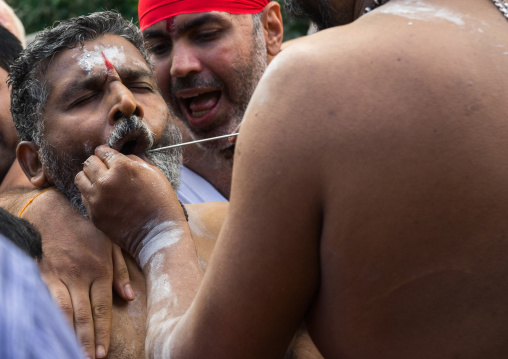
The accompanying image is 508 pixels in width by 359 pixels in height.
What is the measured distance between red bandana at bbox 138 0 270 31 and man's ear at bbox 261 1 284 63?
0.18 m

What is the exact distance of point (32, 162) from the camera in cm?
276

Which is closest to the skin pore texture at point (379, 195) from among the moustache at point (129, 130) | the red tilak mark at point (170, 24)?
the moustache at point (129, 130)

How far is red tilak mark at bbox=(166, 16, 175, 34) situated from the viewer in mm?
3426

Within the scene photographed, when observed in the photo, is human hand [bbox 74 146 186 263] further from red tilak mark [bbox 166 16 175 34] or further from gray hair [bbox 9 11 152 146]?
red tilak mark [bbox 166 16 175 34]

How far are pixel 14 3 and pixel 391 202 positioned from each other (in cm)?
867

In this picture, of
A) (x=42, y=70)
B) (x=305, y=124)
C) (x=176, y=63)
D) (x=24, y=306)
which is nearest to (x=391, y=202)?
(x=305, y=124)

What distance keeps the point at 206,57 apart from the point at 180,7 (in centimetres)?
29

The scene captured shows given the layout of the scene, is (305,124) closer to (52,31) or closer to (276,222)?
(276,222)

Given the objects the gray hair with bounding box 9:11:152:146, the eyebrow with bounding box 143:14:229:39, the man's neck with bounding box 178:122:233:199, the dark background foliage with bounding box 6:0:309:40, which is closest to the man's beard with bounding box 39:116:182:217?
the gray hair with bounding box 9:11:152:146

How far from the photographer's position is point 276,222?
4.44 feet

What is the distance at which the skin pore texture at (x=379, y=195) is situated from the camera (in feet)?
4.29

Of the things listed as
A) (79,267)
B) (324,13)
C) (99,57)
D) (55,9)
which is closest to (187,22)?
(99,57)

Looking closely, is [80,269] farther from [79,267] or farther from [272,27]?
[272,27]

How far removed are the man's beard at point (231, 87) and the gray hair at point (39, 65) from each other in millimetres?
687
